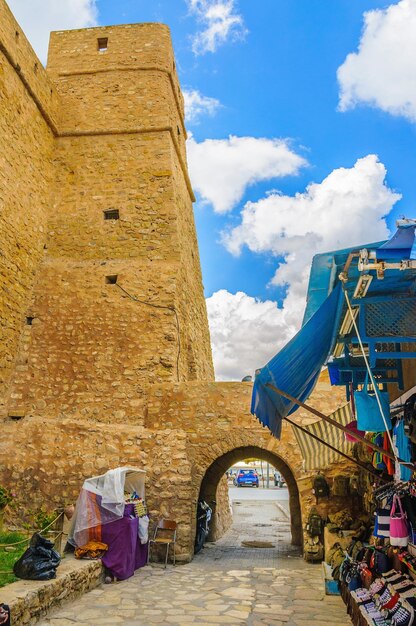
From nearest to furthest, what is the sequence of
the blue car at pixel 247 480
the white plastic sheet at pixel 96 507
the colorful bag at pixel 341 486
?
the white plastic sheet at pixel 96 507, the colorful bag at pixel 341 486, the blue car at pixel 247 480

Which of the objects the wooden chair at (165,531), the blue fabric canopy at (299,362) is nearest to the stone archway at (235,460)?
the wooden chair at (165,531)

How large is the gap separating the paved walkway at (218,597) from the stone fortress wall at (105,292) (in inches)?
41.8

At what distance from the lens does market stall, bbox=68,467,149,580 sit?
7.16 meters

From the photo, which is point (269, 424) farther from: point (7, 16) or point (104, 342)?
point (7, 16)

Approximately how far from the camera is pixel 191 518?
8.94m

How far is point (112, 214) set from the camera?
41.4 feet

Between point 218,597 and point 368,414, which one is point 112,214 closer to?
point 218,597

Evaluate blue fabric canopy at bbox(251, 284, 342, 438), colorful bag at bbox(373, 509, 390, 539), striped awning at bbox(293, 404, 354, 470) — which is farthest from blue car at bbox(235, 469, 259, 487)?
colorful bag at bbox(373, 509, 390, 539)

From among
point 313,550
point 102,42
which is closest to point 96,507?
point 313,550

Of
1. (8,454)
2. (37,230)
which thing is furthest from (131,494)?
(37,230)

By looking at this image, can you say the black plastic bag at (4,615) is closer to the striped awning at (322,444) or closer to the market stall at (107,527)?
the market stall at (107,527)

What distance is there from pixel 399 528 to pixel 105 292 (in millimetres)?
8596

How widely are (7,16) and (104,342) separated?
7.89 meters

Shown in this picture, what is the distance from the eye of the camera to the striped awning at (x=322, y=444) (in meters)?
8.09
